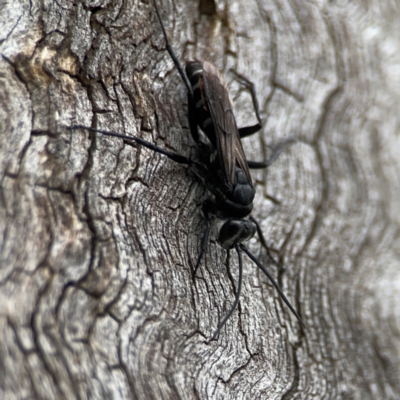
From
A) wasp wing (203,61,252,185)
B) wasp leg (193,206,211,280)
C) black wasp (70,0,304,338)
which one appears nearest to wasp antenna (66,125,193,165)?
black wasp (70,0,304,338)

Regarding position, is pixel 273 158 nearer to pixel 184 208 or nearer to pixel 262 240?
pixel 262 240

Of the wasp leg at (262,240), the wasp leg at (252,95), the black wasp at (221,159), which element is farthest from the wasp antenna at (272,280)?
the wasp leg at (252,95)

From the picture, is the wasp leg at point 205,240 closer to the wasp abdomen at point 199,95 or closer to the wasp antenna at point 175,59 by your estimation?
the wasp abdomen at point 199,95

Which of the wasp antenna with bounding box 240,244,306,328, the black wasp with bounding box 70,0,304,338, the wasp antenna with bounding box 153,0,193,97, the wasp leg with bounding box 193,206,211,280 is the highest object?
the wasp antenna with bounding box 153,0,193,97

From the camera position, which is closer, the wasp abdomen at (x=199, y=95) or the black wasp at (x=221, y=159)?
the black wasp at (x=221, y=159)

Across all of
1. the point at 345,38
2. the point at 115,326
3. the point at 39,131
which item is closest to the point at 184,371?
the point at 115,326

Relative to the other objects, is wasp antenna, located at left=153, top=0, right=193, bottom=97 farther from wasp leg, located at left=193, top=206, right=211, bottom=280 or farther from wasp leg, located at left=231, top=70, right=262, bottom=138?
wasp leg, located at left=193, top=206, right=211, bottom=280

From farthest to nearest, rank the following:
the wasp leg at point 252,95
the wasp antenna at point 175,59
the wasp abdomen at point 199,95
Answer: the wasp leg at point 252,95
the wasp abdomen at point 199,95
the wasp antenna at point 175,59

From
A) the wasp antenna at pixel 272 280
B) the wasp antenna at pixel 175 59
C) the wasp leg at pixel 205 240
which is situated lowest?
the wasp antenna at pixel 272 280

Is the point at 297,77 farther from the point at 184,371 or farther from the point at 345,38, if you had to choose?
the point at 184,371
